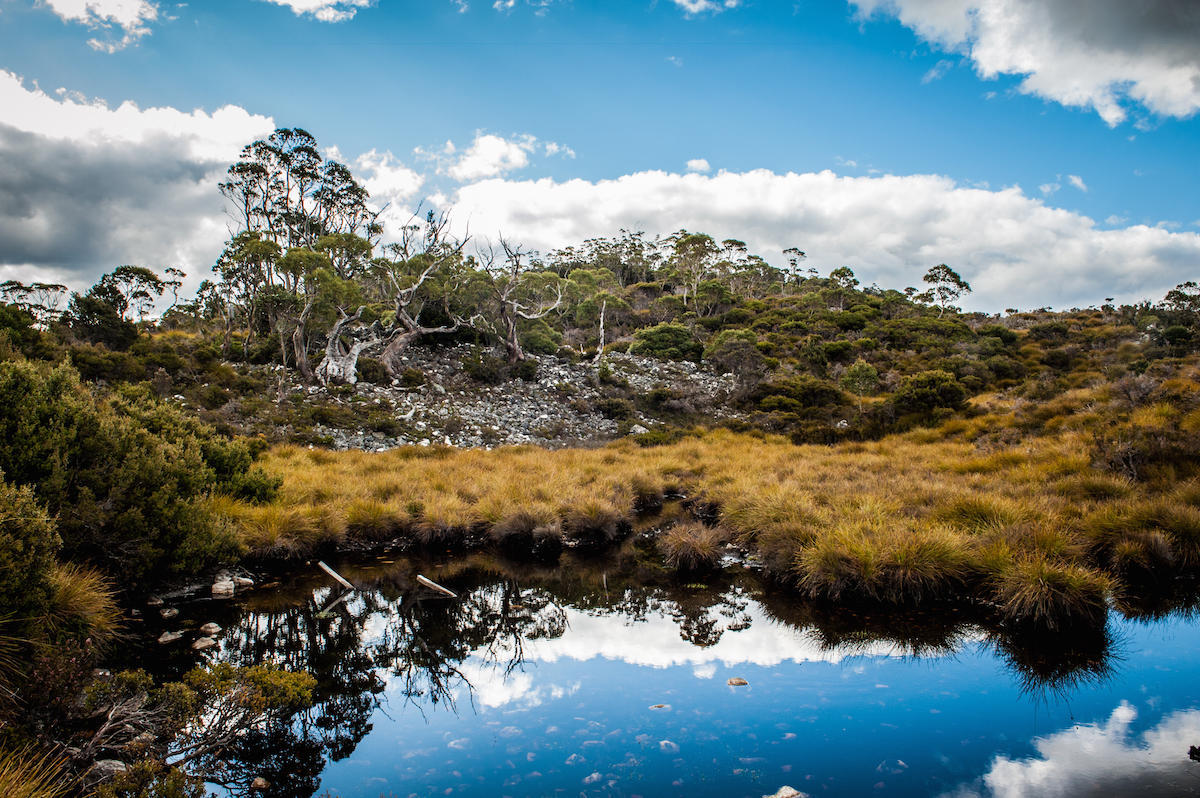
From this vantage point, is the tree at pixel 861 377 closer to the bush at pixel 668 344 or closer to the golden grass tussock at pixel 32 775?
the bush at pixel 668 344

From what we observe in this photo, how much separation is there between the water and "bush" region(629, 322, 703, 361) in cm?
3505

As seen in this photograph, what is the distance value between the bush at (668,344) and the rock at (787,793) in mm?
38165

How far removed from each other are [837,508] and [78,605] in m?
10.3

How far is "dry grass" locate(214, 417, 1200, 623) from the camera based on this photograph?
303 inches

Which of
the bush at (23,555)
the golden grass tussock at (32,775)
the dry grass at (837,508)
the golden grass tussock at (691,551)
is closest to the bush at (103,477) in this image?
the bush at (23,555)

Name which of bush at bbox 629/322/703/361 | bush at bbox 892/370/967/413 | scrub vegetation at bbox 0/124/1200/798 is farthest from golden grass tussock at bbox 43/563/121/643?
Answer: bush at bbox 629/322/703/361

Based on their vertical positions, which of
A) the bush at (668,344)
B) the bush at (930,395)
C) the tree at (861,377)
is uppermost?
the bush at (668,344)

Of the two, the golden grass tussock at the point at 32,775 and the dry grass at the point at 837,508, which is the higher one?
the dry grass at the point at 837,508

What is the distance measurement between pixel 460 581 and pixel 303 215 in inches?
1544

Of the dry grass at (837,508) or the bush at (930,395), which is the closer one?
the dry grass at (837,508)

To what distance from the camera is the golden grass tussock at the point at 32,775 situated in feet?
10.1

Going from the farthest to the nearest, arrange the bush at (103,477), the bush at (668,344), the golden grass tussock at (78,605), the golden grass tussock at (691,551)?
the bush at (668,344)
the golden grass tussock at (691,551)
the bush at (103,477)
the golden grass tussock at (78,605)

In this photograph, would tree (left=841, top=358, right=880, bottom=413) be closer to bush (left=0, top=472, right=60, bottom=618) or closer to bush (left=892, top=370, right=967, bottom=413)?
bush (left=892, top=370, right=967, bottom=413)

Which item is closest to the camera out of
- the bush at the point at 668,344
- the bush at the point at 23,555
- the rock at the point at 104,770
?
the rock at the point at 104,770
